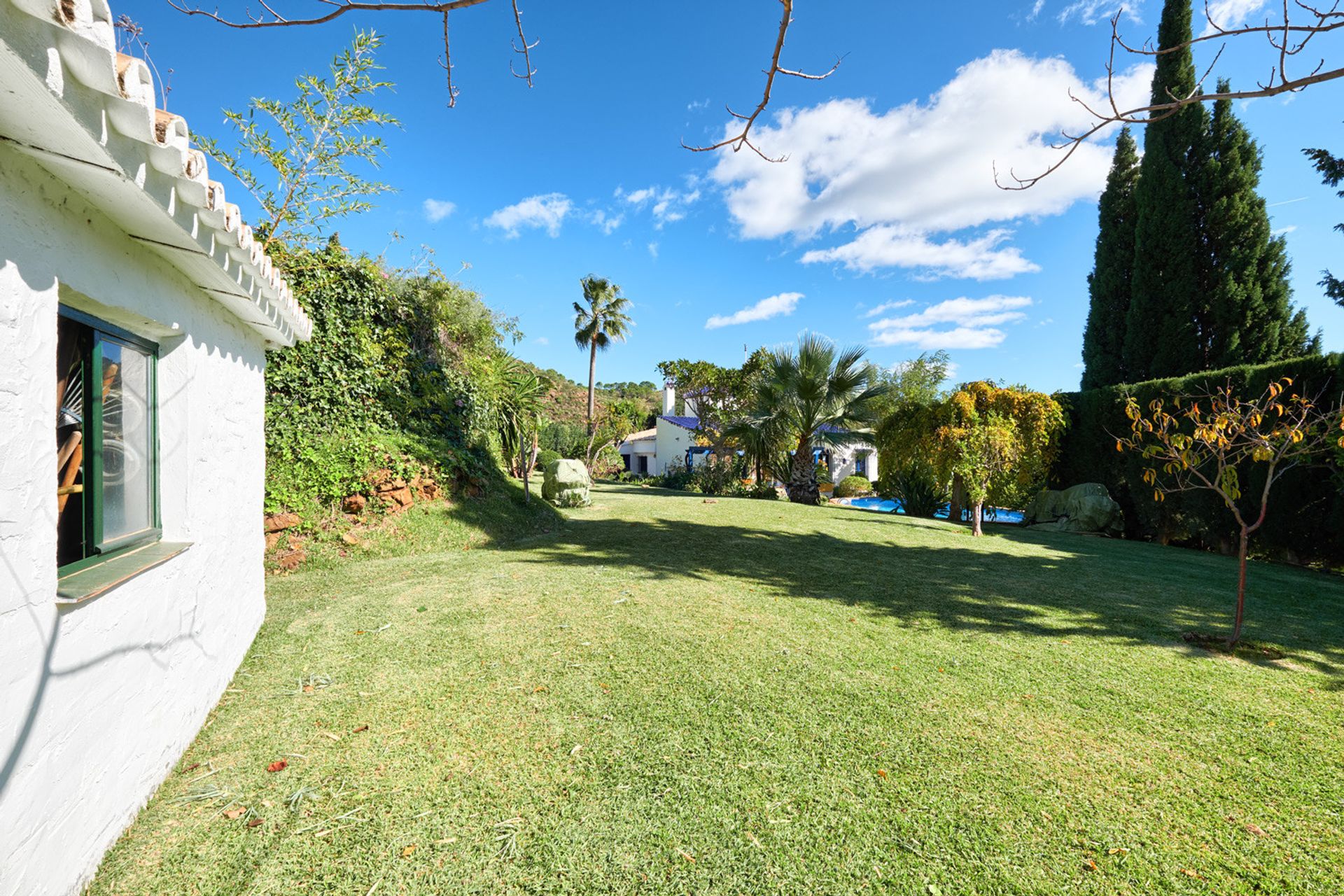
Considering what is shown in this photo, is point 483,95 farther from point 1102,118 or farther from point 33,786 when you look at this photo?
point 33,786

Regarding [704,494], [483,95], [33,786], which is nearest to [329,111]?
[483,95]

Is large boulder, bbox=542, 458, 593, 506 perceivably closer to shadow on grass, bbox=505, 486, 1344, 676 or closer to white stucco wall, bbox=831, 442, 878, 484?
shadow on grass, bbox=505, 486, 1344, 676

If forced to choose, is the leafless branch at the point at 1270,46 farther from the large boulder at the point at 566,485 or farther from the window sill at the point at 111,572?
the large boulder at the point at 566,485

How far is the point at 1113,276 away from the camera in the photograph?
18438 millimetres

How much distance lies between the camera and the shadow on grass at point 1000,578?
4754 mm

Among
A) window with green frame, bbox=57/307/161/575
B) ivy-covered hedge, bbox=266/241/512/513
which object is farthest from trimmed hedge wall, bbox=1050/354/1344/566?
ivy-covered hedge, bbox=266/241/512/513

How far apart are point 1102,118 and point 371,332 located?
9.02 m

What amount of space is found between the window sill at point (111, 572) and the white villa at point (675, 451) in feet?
75.3

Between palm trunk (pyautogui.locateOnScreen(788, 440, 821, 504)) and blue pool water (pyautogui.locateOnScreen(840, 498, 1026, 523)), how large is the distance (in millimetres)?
1528

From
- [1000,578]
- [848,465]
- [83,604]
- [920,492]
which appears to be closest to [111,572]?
[83,604]

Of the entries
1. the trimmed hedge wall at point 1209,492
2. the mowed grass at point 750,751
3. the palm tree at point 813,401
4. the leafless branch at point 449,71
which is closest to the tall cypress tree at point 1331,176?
the trimmed hedge wall at point 1209,492

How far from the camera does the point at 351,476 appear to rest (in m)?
6.88

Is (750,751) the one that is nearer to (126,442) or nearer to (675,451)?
(126,442)

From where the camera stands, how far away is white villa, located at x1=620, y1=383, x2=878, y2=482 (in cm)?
2734
